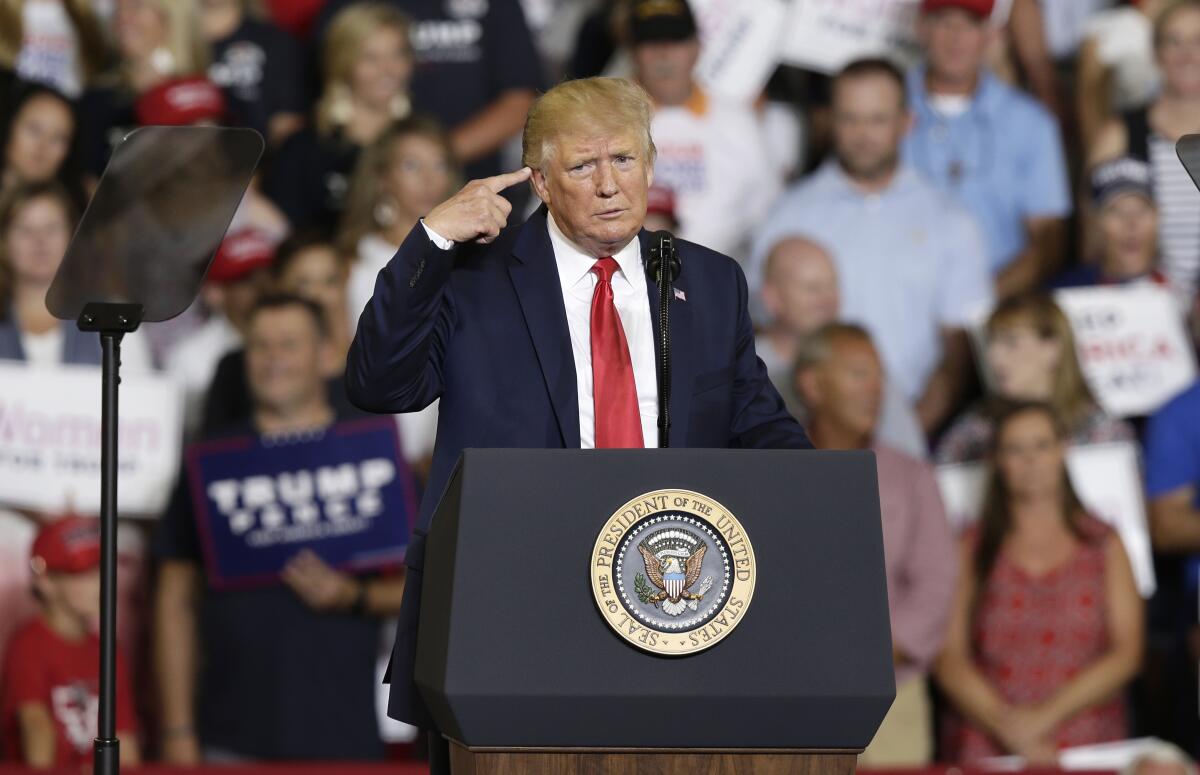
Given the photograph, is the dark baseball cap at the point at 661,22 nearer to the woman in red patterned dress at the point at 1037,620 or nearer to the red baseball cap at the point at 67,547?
the woman in red patterned dress at the point at 1037,620

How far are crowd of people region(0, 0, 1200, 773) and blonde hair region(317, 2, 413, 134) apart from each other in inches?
0.5

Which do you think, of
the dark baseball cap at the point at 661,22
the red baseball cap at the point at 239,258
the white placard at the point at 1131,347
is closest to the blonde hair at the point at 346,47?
the red baseball cap at the point at 239,258

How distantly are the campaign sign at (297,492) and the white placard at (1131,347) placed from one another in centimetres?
212

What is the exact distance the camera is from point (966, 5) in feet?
21.1

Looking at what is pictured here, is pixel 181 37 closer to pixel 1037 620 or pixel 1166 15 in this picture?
pixel 1166 15

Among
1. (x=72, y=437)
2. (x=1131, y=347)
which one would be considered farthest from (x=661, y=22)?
(x=72, y=437)

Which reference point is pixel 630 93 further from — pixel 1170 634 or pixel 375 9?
pixel 375 9

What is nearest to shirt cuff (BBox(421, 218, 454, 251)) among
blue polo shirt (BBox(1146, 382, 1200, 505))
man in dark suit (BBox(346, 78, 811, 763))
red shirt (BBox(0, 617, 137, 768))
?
man in dark suit (BBox(346, 78, 811, 763))

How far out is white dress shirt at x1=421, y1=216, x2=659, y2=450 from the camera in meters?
2.62

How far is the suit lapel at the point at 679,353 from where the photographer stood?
259 cm

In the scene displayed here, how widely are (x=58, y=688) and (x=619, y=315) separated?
2.94 m

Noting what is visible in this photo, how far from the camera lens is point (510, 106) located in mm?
6555

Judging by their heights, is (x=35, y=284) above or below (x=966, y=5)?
below

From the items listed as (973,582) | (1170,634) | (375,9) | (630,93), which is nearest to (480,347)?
(630,93)
